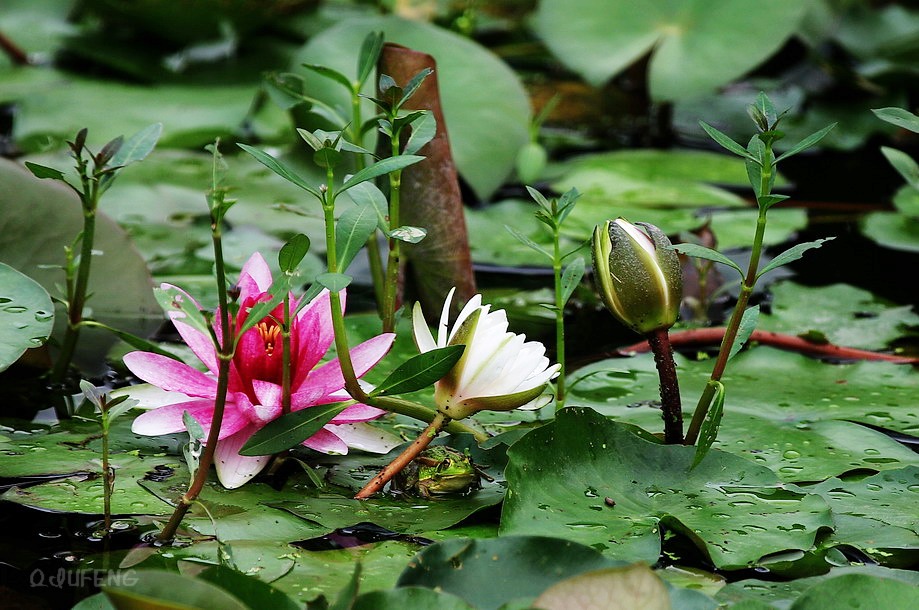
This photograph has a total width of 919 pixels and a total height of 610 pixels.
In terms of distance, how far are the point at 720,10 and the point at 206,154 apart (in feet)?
4.65

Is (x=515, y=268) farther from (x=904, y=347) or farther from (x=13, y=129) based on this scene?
(x=13, y=129)

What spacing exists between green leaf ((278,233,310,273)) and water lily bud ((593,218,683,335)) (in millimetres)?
322

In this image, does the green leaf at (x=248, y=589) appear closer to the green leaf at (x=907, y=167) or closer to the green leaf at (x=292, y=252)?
the green leaf at (x=292, y=252)

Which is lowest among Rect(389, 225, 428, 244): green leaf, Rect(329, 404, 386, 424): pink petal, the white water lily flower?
Rect(329, 404, 386, 424): pink petal

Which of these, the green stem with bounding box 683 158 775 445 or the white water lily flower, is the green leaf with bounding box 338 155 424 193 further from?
the green stem with bounding box 683 158 775 445

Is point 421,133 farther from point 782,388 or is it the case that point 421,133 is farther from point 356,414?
point 782,388

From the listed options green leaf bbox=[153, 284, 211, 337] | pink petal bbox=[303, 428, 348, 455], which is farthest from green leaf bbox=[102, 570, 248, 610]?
pink petal bbox=[303, 428, 348, 455]

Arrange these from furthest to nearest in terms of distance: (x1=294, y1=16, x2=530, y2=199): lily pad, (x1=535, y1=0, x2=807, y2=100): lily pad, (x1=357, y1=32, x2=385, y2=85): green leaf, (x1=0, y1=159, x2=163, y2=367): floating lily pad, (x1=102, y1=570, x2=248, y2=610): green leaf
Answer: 1. (x1=535, y1=0, x2=807, y2=100): lily pad
2. (x1=294, y1=16, x2=530, y2=199): lily pad
3. (x1=0, y1=159, x2=163, y2=367): floating lily pad
4. (x1=357, y1=32, x2=385, y2=85): green leaf
5. (x1=102, y1=570, x2=248, y2=610): green leaf

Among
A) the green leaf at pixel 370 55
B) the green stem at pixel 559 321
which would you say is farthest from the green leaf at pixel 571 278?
the green leaf at pixel 370 55

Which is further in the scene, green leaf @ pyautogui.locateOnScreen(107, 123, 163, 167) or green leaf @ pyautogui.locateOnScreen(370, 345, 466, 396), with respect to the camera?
green leaf @ pyautogui.locateOnScreen(107, 123, 163, 167)

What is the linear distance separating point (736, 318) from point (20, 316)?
2.62 ft

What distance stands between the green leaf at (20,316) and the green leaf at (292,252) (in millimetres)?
326

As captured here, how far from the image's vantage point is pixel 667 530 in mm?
914

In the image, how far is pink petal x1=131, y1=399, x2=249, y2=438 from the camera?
37.7 inches
